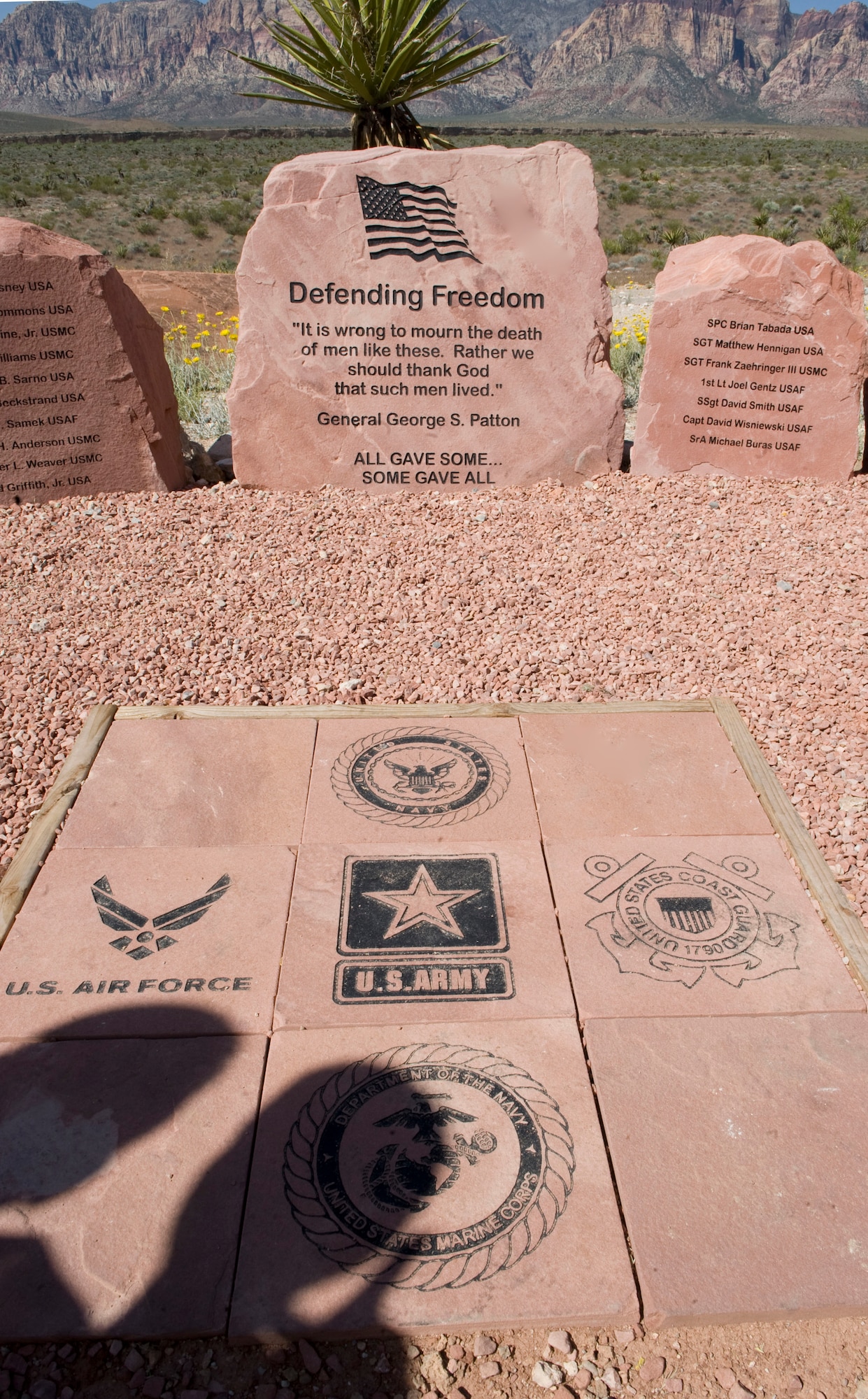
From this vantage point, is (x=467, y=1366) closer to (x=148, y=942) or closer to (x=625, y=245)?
(x=148, y=942)

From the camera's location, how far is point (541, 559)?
4527 mm

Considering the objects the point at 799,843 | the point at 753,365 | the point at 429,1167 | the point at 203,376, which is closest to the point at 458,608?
the point at 799,843

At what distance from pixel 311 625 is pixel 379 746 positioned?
1037 millimetres

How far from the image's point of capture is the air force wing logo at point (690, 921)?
235 centimetres

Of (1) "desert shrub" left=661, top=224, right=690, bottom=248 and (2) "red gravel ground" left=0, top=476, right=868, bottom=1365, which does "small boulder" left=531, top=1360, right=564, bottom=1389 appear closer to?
(2) "red gravel ground" left=0, top=476, right=868, bottom=1365

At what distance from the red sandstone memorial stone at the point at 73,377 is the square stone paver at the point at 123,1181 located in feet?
12.4

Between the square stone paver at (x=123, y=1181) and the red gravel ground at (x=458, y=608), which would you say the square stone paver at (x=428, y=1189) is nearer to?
the square stone paver at (x=123, y=1181)

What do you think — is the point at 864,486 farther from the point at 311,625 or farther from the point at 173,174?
the point at 173,174

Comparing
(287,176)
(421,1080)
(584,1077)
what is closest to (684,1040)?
(584,1077)

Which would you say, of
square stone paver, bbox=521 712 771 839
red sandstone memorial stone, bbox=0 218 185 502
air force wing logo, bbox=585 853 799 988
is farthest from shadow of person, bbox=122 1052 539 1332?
red sandstone memorial stone, bbox=0 218 185 502

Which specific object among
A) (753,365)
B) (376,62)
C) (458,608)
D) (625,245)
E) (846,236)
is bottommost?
(458,608)

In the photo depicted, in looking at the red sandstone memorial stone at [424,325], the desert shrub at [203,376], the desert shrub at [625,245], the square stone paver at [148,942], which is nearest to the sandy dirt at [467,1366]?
the square stone paver at [148,942]

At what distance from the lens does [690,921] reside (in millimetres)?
2484

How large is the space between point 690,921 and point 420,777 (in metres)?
0.99
